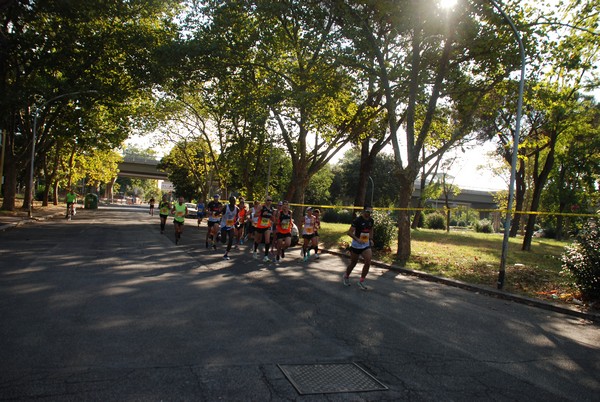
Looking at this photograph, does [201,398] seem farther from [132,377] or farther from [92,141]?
[92,141]

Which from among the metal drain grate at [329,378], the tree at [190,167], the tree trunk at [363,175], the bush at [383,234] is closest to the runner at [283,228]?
the bush at [383,234]

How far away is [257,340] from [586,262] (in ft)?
26.1

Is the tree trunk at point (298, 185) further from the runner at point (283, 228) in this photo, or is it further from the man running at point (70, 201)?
the man running at point (70, 201)

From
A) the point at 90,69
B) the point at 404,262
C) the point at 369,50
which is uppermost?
the point at 90,69

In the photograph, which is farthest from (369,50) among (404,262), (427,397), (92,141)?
(92,141)

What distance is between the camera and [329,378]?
13.3 feet

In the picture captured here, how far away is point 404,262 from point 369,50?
24.8 ft

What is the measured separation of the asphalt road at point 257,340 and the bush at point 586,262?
1401 mm

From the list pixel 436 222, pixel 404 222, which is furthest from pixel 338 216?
pixel 404 222

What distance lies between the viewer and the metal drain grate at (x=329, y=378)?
3791mm

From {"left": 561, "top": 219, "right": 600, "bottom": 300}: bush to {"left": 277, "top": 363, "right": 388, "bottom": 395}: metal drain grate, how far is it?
7.33 meters

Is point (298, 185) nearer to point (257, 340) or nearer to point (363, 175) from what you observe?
point (363, 175)

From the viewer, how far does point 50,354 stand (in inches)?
164

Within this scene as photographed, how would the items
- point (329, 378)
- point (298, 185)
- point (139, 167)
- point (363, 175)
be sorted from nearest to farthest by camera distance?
point (329, 378) < point (298, 185) < point (363, 175) < point (139, 167)
